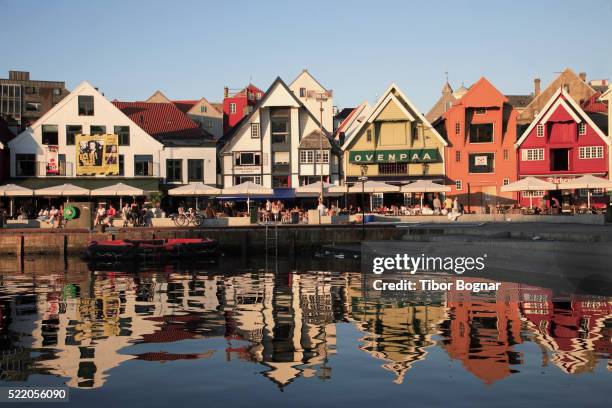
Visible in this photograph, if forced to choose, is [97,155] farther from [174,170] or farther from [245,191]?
[245,191]

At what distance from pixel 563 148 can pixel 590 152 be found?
257 centimetres

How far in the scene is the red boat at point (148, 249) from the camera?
4684 cm

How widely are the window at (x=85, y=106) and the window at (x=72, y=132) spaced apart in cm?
139

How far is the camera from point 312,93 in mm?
96875

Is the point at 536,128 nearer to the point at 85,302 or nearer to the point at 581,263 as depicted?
the point at 581,263

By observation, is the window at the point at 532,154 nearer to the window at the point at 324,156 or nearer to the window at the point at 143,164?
the window at the point at 324,156

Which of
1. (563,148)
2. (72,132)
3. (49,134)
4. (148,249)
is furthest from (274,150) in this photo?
(148,249)

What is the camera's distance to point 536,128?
7506 centimetres

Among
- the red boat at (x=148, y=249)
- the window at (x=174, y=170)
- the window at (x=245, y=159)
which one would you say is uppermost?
the window at (x=245, y=159)

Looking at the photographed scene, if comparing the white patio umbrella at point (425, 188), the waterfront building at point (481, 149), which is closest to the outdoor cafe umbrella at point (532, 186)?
the white patio umbrella at point (425, 188)

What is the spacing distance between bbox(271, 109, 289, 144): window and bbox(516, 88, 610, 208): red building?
23.2 meters

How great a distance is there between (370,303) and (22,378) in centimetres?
1320

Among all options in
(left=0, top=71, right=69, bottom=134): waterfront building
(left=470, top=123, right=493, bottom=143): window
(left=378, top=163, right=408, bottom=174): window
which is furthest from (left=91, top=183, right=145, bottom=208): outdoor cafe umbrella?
(left=0, top=71, right=69, bottom=134): waterfront building

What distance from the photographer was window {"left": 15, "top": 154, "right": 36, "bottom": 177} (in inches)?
2862
